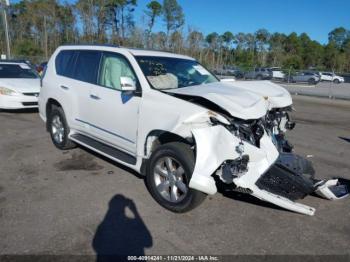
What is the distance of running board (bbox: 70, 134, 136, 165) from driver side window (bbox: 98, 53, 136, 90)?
35.6 inches

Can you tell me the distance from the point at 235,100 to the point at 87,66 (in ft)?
9.27

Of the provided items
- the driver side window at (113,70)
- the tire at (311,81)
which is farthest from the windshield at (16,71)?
the tire at (311,81)

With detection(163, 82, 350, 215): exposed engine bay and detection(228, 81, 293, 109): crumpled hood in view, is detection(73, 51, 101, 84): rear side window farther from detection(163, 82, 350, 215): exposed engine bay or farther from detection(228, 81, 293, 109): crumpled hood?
detection(228, 81, 293, 109): crumpled hood

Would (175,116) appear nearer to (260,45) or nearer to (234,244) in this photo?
(234,244)

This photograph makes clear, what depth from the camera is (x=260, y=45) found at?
268 ft

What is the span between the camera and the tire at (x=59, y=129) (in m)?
6.17

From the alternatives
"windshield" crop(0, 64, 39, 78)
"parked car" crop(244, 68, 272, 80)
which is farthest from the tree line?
"windshield" crop(0, 64, 39, 78)

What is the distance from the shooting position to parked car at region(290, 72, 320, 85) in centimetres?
3756

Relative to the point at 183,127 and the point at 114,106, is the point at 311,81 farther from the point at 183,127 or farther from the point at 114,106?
the point at 183,127

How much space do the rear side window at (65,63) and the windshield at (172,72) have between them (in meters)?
1.76

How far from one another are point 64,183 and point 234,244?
265cm

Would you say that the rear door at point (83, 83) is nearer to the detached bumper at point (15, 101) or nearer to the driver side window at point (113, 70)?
the driver side window at point (113, 70)

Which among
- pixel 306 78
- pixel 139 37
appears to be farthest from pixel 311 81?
pixel 139 37

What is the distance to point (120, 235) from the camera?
3533mm
